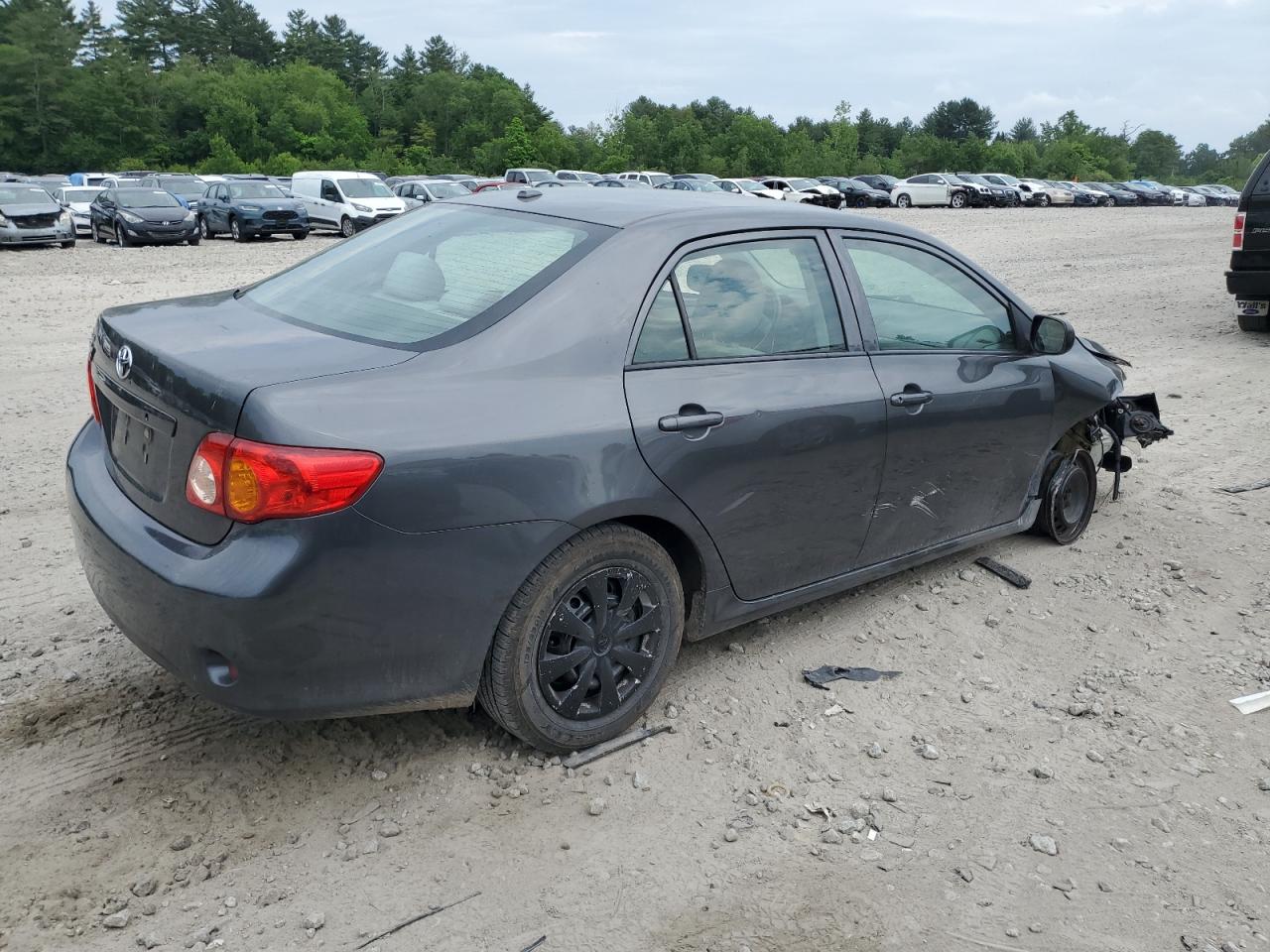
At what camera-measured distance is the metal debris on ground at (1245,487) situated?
6.29 metres

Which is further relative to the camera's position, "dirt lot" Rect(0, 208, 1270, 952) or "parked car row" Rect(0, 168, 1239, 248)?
"parked car row" Rect(0, 168, 1239, 248)

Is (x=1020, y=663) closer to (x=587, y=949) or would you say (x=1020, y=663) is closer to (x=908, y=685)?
(x=908, y=685)

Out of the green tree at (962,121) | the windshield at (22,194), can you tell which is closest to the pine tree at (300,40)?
the green tree at (962,121)

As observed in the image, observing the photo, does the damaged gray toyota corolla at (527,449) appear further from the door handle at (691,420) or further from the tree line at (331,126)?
the tree line at (331,126)

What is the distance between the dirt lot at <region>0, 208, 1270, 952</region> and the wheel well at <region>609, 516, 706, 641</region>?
1.10ft

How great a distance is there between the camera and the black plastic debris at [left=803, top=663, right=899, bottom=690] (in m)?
4.00

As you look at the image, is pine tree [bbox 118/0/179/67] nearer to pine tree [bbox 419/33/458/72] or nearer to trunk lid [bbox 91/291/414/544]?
pine tree [bbox 419/33/458/72]

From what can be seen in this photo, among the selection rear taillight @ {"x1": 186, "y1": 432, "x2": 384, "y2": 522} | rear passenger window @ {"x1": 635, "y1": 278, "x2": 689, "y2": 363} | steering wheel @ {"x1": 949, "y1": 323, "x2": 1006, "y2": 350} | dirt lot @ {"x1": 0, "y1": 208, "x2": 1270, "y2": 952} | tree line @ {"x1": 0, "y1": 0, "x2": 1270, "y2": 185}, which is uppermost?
tree line @ {"x1": 0, "y1": 0, "x2": 1270, "y2": 185}

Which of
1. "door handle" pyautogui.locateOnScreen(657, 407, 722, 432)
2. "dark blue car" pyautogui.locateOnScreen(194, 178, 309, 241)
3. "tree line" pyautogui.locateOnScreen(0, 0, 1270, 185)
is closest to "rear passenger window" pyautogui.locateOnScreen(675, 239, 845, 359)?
"door handle" pyautogui.locateOnScreen(657, 407, 722, 432)

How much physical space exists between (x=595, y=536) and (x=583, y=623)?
0.28 meters

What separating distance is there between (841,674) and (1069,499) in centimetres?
191

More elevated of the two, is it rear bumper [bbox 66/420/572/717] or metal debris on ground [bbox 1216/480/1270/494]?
rear bumper [bbox 66/420/572/717]

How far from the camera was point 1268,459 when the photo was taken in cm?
694

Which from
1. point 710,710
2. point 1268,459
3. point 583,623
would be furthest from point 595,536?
point 1268,459
